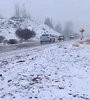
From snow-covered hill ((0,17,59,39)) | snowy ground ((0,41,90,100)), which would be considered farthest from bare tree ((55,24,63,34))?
snowy ground ((0,41,90,100))

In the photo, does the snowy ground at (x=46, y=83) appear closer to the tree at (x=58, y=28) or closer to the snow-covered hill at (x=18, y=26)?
the snow-covered hill at (x=18, y=26)

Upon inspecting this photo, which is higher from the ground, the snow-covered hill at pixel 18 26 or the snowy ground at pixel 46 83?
the snow-covered hill at pixel 18 26

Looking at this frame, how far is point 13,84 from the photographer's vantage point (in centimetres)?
757

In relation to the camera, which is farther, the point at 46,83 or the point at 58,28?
the point at 58,28

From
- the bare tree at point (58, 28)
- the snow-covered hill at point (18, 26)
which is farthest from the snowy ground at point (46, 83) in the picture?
the bare tree at point (58, 28)

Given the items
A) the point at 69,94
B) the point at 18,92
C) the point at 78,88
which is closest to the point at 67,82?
the point at 78,88

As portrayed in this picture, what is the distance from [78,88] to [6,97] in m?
2.39

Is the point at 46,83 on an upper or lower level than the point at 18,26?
lower

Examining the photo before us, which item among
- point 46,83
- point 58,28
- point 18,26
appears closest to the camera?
point 46,83

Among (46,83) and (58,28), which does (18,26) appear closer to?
(58,28)

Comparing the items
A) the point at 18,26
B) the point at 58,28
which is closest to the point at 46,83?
the point at 18,26

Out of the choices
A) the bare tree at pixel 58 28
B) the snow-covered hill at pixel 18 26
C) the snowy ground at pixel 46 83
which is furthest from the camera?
the bare tree at pixel 58 28

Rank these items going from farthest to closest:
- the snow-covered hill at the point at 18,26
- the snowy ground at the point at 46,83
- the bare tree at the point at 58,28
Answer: the bare tree at the point at 58,28, the snow-covered hill at the point at 18,26, the snowy ground at the point at 46,83

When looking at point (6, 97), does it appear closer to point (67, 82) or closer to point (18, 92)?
point (18, 92)
